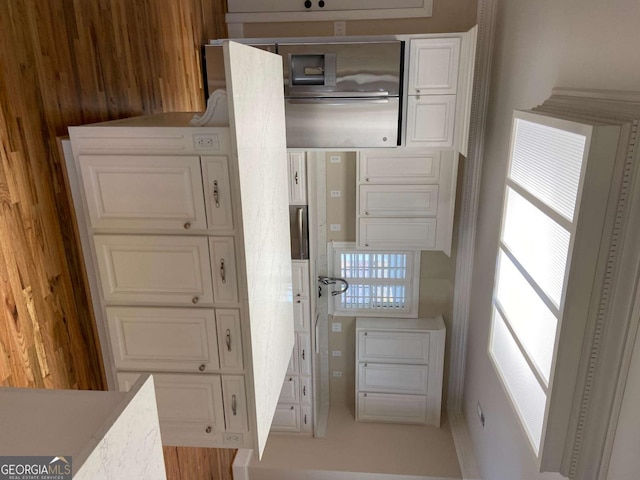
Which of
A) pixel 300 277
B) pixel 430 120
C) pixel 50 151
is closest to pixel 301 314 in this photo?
pixel 300 277

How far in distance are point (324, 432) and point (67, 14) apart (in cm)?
310

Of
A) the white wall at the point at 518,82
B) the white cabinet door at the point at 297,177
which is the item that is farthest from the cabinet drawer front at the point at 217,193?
the white cabinet door at the point at 297,177

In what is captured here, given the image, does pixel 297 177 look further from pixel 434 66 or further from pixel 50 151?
pixel 50 151

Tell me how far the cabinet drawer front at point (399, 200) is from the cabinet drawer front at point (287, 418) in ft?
5.10

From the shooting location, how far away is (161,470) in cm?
81

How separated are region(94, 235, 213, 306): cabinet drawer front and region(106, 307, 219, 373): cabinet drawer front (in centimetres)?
4

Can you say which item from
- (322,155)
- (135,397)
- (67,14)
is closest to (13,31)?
(67,14)

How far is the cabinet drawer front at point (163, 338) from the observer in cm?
148

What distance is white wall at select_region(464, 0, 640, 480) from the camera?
4.66 feet

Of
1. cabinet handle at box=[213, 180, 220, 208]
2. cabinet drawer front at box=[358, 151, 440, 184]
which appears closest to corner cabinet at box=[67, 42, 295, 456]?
cabinet handle at box=[213, 180, 220, 208]

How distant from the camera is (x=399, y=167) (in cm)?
300

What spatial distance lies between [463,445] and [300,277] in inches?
66.3

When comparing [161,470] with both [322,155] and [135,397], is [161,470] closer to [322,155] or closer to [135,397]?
[135,397]

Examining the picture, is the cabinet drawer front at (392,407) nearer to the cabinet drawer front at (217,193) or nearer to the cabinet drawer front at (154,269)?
the cabinet drawer front at (154,269)
